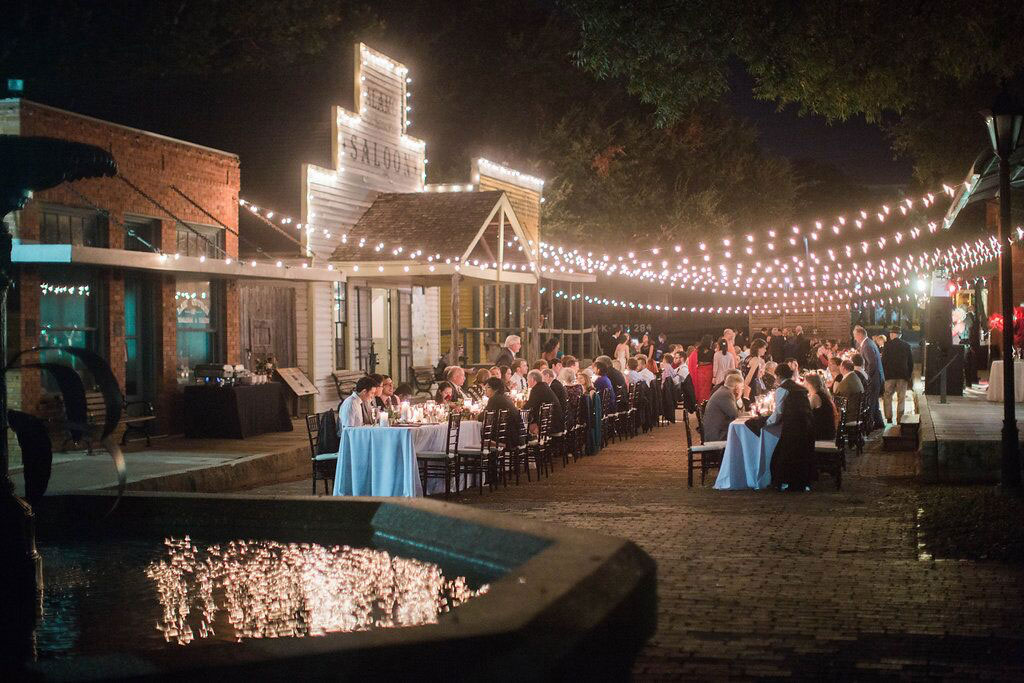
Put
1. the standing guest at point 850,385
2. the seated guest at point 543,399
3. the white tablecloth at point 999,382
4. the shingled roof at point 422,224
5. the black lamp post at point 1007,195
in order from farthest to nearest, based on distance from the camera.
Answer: the shingled roof at point 422,224
the white tablecloth at point 999,382
the standing guest at point 850,385
the seated guest at point 543,399
the black lamp post at point 1007,195

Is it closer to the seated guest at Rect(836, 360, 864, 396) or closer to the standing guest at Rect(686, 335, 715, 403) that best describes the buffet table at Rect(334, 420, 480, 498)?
the seated guest at Rect(836, 360, 864, 396)

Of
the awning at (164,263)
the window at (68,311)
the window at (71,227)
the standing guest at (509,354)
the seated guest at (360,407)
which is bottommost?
the seated guest at (360,407)

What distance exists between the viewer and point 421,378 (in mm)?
26781

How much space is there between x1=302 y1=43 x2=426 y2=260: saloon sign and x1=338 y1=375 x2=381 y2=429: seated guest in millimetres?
9568

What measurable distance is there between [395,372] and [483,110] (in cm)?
1978

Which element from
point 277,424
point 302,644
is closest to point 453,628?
point 302,644

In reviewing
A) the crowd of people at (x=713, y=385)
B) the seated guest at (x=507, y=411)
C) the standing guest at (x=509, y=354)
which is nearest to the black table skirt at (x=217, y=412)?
the crowd of people at (x=713, y=385)

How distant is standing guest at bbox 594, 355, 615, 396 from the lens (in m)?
19.8

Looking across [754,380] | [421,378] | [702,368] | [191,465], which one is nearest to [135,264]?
[191,465]

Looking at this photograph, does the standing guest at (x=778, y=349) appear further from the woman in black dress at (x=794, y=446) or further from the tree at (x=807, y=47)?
the woman in black dress at (x=794, y=446)

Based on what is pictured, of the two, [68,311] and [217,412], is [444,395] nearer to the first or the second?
[217,412]

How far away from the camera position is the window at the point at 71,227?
16.3 metres

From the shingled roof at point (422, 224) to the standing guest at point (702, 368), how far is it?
216 inches

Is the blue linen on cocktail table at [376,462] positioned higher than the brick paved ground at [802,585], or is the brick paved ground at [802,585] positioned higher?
the blue linen on cocktail table at [376,462]
